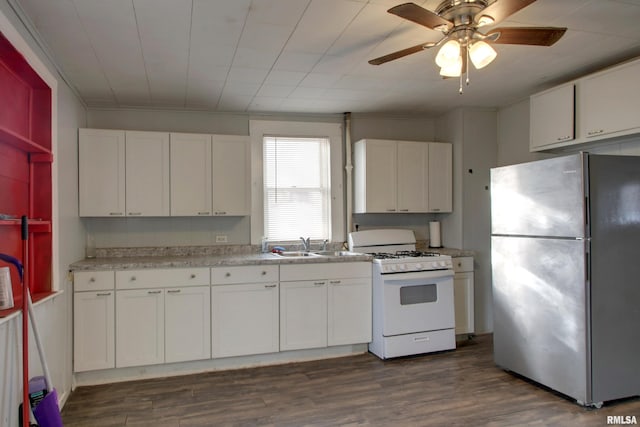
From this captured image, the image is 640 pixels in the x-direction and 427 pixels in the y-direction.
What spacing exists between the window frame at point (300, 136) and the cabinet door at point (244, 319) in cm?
84

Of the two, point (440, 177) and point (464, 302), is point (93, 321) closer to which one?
point (464, 302)

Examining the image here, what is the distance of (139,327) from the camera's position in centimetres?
345

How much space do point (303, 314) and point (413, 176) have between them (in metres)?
1.85

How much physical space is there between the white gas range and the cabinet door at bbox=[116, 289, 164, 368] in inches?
72.0

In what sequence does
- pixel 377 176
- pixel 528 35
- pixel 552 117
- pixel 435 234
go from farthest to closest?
1. pixel 435 234
2. pixel 377 176
3. pixel 552 117
4. pixel 528 35

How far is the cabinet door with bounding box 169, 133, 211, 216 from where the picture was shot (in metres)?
3.91

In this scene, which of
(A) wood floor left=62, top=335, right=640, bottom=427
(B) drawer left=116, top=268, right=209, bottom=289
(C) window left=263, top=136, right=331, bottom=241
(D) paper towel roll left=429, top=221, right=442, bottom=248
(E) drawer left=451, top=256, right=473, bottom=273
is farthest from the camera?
(D) paper towel roll left=429, top=221, right=442, bottom=248

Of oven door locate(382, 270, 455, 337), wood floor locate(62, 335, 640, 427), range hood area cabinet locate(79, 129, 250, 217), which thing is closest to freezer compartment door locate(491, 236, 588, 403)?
wood floor locate(62, 335, 640, 427)

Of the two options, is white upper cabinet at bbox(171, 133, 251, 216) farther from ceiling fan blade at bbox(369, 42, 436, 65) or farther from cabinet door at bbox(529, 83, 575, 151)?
cabinet door at bbox(529, 83, 575, 151)

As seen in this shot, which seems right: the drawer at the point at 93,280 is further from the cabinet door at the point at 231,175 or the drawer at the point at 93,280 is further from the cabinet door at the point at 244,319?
the cabinet door at the point at 231,175

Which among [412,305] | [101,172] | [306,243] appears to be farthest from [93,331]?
[412,305]

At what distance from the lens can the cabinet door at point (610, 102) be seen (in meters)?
3.04

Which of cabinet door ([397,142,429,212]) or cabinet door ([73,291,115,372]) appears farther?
cabinet door ([397,142,429,212])

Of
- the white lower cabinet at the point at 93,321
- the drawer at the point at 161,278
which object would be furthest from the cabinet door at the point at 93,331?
the drawer at the point at 161,278
